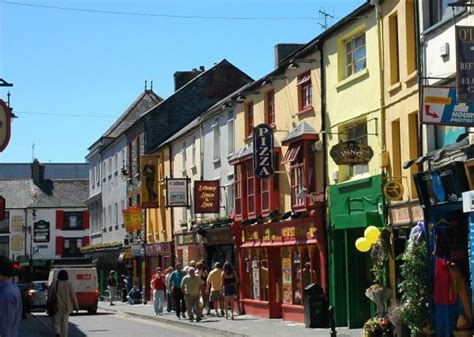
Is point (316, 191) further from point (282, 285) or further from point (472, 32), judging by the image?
point (472, 32)

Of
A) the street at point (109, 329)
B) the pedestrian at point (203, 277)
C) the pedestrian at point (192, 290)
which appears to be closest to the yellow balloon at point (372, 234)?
the street at point (109, 329)

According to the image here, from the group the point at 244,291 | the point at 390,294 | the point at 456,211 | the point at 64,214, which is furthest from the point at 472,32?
the point at 64,214

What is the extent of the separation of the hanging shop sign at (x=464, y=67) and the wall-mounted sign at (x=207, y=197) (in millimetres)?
21097

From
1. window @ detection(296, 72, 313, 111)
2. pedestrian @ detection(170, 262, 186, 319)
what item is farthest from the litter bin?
pedestrian @ detection(170, 262, 186, 319)

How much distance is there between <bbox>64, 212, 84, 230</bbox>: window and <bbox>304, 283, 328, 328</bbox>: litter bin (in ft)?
212

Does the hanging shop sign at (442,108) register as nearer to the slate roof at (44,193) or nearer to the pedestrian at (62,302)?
the pedestrian at (62,302)

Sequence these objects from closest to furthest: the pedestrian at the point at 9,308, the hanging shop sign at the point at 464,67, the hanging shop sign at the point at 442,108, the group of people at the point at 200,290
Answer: the pedestrian at the point at 9,308 → the hanging shop sign at the point at 464,67 → the hanging shop sign at the point at 442,108 → the group of people at the point at 200,290

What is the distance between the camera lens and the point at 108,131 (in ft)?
208

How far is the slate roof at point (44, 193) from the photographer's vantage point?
8738 cm

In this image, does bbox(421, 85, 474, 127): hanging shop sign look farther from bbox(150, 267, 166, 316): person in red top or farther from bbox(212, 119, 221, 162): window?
bbox(150, 267, 166, 316): person in red top

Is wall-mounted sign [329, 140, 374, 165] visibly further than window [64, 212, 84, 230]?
No

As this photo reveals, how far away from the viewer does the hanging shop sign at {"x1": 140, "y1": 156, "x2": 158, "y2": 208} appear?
44406mm

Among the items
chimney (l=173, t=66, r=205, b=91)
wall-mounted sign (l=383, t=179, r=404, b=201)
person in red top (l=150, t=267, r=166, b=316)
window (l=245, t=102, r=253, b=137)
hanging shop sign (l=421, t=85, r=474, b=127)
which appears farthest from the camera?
chimney (l=173, t=66, r=205, b=91)

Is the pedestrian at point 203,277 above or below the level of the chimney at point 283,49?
below
